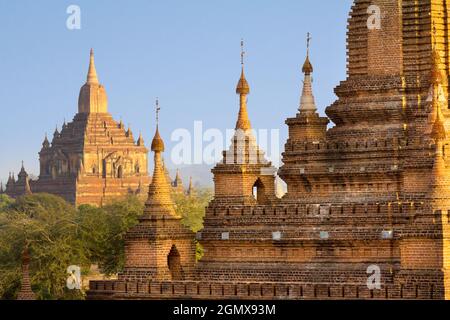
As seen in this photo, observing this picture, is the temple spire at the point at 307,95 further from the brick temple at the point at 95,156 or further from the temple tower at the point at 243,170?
the brick temple at the point at 95,156

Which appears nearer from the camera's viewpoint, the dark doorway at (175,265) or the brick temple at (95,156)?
the dark doorway at (175,265)

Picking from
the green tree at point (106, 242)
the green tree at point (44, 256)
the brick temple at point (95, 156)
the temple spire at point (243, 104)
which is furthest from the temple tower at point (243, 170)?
the brick temple at point (95, 156)

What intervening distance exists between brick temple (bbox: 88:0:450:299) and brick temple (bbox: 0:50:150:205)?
10512 centimetres

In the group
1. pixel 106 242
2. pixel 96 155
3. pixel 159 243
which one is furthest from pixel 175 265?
pixel 96 155

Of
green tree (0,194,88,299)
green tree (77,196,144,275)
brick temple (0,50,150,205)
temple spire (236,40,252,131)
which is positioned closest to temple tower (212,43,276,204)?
temple spire (236,40,252,131)

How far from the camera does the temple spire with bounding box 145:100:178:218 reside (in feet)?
192

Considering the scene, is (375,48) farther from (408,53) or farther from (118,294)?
(118,294)

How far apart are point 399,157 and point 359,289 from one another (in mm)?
5470

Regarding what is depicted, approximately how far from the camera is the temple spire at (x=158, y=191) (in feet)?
192

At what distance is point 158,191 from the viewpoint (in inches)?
2313

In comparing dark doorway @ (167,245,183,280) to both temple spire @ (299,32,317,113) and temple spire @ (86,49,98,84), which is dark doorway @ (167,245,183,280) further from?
temple spire @ (86,49,98,84)

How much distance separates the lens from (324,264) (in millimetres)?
56500

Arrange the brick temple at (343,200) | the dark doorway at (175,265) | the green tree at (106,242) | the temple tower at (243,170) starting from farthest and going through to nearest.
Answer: the green tree at (106,242) < the temple tower at (243,170) < the dark doorway at (175,265) < the brick temple at (343,200)

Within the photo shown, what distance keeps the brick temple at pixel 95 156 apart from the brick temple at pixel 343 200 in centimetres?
10512
